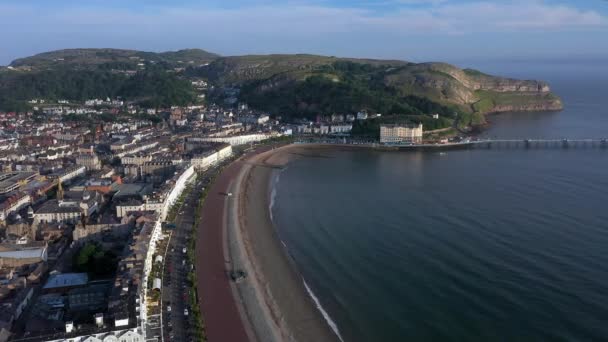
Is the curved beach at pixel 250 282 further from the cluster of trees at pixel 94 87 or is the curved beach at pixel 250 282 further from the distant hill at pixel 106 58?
the distant hill at pixel 106 58

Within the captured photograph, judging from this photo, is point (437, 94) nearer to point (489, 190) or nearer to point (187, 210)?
point (489, 190)

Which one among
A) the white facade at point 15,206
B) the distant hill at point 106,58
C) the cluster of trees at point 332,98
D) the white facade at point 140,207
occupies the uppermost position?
the distant hill at point 106,58

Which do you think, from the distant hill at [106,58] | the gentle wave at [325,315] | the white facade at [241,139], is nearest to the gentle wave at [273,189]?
the gentle wave at [325,315]

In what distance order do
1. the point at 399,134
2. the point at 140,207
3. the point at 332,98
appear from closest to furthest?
the point at 140,207 → the point at 399,134 → the point at 332,98

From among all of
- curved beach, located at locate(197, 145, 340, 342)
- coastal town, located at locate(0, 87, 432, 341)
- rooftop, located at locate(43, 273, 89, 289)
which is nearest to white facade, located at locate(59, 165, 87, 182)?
coastal town, located at locate(0, 87, 432, 341)

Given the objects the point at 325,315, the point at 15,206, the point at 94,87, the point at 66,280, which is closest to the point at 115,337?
the point at 66,280

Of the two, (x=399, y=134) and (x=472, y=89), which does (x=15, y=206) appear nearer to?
(x=399, y=134)
